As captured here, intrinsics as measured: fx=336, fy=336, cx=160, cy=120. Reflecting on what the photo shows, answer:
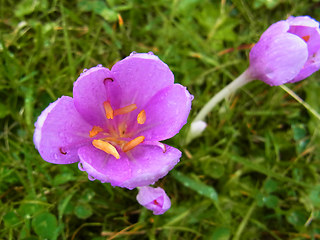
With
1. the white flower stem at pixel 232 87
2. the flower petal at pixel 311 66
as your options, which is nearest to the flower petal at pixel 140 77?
the white flower stem at pixel 232 87

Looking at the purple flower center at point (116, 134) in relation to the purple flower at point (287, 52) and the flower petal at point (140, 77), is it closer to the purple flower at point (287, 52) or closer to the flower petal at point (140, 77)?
the flower petal at point (140, 77)

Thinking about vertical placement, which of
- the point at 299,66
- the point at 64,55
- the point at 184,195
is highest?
the point at 299,66

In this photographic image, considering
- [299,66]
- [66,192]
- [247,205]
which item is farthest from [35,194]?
[299,66]

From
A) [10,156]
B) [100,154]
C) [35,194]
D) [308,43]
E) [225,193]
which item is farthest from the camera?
[225,193]

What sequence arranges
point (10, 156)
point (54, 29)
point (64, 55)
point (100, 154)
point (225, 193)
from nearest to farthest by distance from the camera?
1. point (100, 154)
2. point (10, 156)
3. point (225, 193)
4. point (64, 55)
5. point (54, 29)

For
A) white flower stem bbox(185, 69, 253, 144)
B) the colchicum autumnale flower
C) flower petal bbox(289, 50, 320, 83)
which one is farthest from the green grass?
flower petal bbox(289, 50, 320, 83)

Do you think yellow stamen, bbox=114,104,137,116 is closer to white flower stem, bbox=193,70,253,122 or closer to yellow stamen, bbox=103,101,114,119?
yellow stamen, bbox=103,101,114,119

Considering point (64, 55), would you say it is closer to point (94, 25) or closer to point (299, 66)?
point (94, 25)
